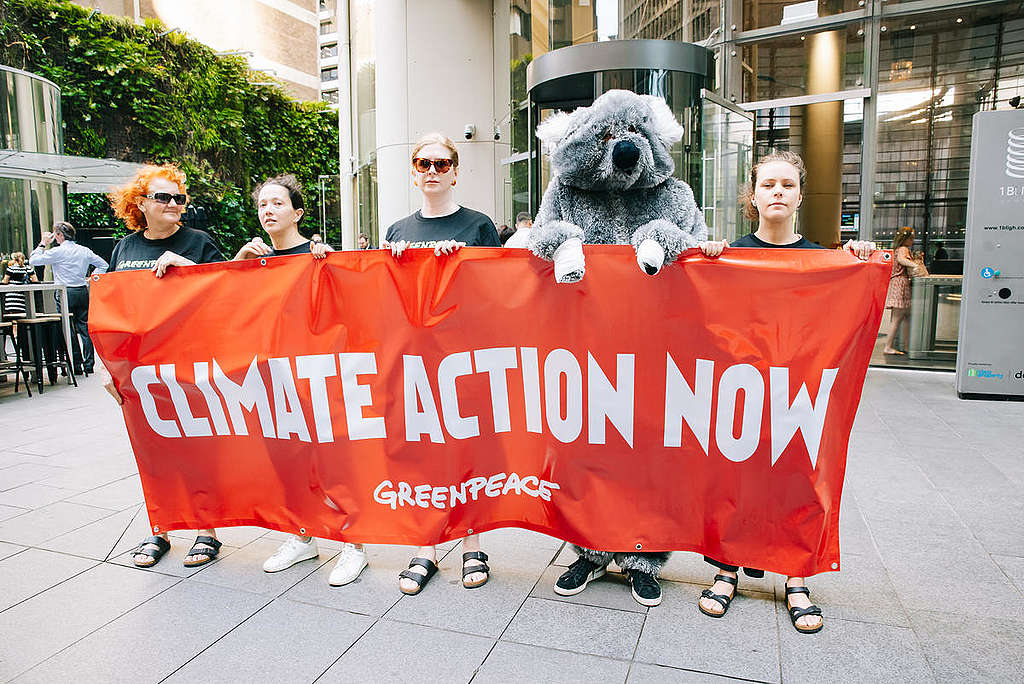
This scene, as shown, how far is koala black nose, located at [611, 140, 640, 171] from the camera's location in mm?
2656

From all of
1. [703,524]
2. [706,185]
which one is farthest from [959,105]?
[703,524]

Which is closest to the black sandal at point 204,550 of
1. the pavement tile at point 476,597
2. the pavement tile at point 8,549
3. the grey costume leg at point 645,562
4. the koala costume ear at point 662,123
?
the pavement tile at point 8,549

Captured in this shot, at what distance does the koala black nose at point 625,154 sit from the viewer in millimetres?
2656

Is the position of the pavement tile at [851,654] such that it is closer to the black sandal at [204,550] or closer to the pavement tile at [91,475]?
the black sandal at [204,550]

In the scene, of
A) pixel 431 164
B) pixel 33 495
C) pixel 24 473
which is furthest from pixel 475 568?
pixel 24 473

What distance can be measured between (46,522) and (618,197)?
3.57m

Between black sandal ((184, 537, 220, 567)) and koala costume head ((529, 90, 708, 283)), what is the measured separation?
6.96 ft

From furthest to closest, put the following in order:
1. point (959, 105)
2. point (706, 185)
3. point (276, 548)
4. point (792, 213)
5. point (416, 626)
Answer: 1. point (959, 105)
2. point (706, 185)
3. point (276, 548)
4. point (792, 213)
5. point (416, 626)

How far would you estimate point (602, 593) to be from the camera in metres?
3.01

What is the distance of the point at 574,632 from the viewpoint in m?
2.69

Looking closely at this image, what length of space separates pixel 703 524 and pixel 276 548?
82.5 inches

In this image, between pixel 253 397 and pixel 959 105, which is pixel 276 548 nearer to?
pixel 253 397

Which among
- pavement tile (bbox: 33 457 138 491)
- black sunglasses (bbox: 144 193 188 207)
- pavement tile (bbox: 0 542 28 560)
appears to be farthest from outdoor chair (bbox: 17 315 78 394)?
black sunglasses (bbox: 144 193 188 207)

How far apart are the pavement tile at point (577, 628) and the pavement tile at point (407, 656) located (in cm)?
17
